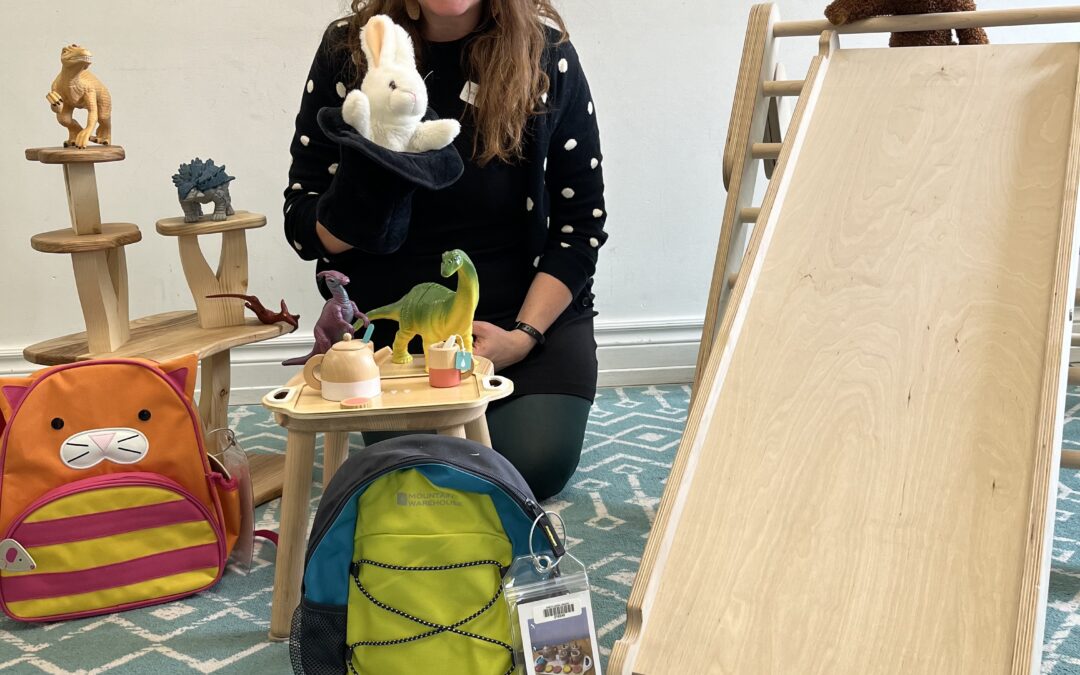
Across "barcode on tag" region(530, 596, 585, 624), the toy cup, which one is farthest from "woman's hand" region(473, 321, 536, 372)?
"barcode on tag" region(530, 596, 585, 624)

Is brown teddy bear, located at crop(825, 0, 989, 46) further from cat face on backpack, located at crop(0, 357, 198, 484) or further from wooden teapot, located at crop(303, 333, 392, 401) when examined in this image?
cat face on backpack, located at crop(0, 357, 198, 484)

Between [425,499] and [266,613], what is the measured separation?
1.32ft

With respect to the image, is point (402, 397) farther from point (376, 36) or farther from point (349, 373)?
point (376, 36)

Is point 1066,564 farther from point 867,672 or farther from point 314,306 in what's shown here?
point 314,306

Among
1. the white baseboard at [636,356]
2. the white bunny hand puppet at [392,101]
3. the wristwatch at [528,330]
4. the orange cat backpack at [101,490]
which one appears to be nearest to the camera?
the white bunny hand puppet at [392,101]

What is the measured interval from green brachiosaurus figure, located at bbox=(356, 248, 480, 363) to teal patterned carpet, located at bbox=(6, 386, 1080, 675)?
0.38 meters

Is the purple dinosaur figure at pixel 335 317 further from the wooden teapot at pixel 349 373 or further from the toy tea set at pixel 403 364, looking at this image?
the wooden teapot at pixel 349 373

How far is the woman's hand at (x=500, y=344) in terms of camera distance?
4.85 ft

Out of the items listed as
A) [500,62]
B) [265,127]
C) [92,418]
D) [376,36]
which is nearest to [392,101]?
[376,36]

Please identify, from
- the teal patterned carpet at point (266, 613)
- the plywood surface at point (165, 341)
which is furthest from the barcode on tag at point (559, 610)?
the plywood surface at point (165, 341)

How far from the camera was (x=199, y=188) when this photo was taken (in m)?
1.64

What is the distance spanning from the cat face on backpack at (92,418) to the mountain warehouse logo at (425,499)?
1.40 feet

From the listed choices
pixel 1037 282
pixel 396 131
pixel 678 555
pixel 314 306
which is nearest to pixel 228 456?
pixel 396 131

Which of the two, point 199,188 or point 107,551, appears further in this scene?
point 199,188
